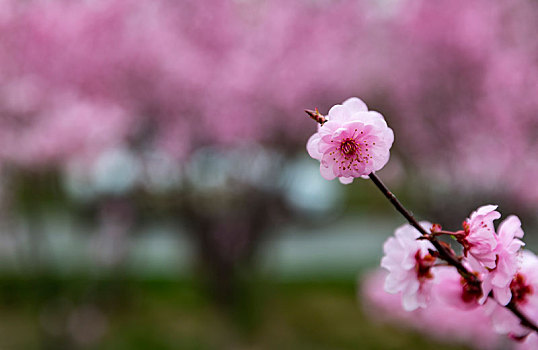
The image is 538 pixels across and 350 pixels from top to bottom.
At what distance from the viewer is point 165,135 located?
4.38 metres

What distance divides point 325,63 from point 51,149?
2639 millimetres

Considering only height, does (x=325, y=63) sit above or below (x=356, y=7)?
below

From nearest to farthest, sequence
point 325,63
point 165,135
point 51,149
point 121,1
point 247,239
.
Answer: point 51,149
point 121,1
point 165,135
point 325,63
point 247,239

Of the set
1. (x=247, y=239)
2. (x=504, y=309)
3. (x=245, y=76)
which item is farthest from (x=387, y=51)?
(x=504, y=309)

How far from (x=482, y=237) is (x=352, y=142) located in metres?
0.21

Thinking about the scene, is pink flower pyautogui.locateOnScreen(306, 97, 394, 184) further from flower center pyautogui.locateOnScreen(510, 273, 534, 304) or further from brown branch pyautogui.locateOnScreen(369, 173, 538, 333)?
flower center pyautogui.locateOnScreen(510, 273, 534, 304)

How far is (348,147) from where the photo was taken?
0.67 metres

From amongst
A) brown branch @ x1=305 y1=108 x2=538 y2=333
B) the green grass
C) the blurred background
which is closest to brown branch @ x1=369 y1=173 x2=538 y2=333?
brown branch @ x1=305 y1=108 x2=538 y2=333

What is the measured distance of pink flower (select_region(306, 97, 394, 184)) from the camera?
662 millimetres

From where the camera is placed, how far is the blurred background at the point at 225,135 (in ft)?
11.9

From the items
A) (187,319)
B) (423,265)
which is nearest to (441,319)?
(423,265)

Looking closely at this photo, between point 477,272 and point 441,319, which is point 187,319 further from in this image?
point 477,272

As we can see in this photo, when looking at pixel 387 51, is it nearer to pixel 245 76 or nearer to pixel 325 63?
pixel 325 63

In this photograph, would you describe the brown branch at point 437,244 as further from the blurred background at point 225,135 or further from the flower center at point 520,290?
the blurred background at point 225,135
